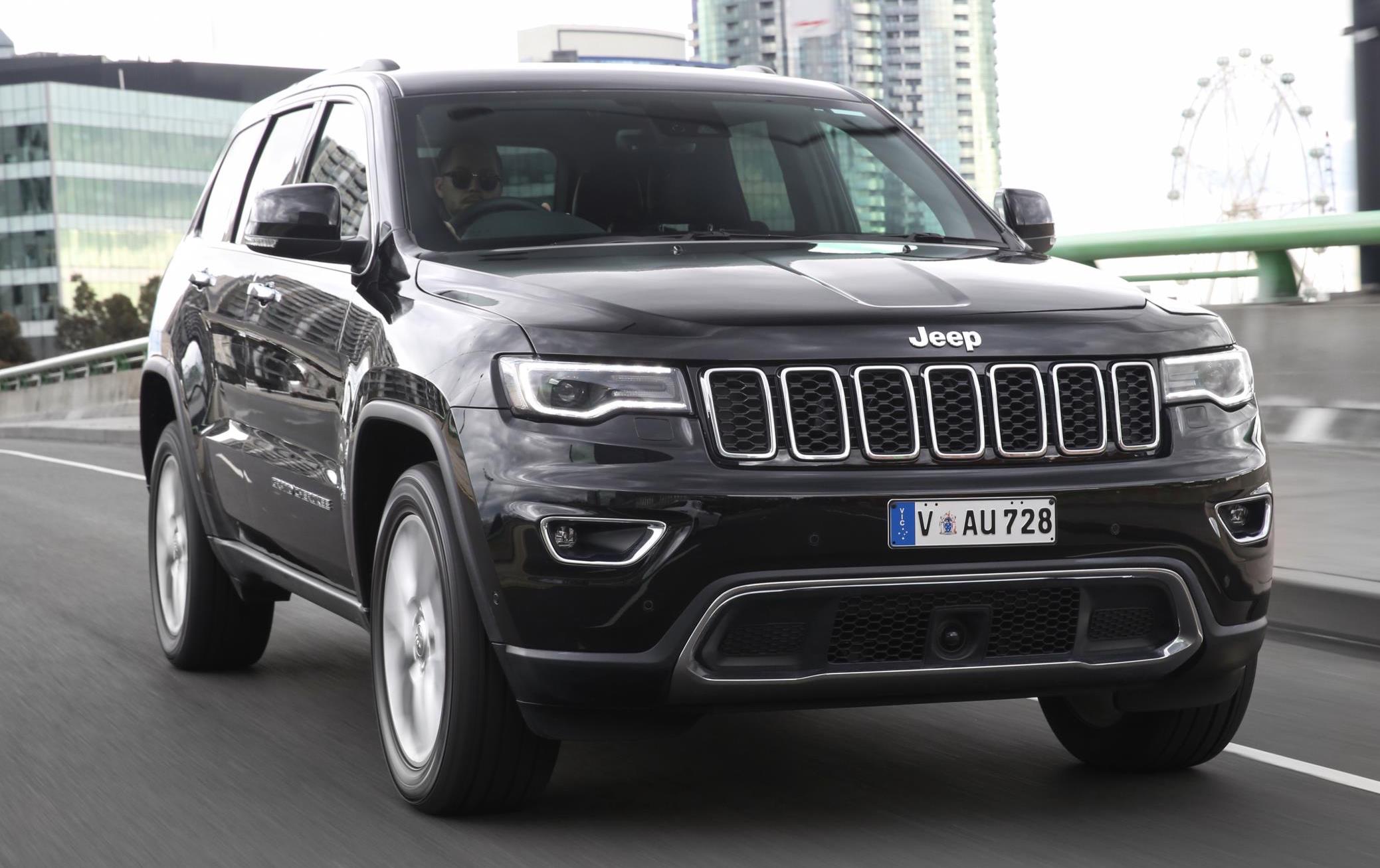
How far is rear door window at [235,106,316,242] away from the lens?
6.14 m

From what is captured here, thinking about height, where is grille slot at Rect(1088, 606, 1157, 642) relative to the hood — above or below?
below

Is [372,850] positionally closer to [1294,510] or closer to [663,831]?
[663,831]

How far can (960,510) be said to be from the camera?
4.11 m

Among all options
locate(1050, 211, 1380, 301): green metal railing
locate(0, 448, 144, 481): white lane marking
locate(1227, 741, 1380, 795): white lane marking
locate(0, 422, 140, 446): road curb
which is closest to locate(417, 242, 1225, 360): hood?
locate(1227, 741, 1380, 795): white lane marking

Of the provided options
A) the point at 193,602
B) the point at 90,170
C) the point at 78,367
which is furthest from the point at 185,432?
the point at 90,170

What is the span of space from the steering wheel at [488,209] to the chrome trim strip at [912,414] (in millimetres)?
1399

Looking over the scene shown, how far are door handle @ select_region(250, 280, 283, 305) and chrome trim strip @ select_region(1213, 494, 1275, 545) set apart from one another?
2.66m

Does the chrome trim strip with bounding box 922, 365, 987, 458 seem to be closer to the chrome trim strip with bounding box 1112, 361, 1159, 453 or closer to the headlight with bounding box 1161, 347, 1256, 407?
the chrome trim strip with bounding box 1112, 361, 1159, 453

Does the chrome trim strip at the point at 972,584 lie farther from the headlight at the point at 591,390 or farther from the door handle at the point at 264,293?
the door handle at the point at 264,293

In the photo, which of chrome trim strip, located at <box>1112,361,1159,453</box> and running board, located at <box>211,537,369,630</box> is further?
running board, located at <box>211,537,369,630</box>

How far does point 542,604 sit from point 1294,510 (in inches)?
228

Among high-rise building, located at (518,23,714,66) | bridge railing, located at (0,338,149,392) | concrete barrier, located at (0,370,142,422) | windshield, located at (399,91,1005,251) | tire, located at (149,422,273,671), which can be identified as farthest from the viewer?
high-rise building, located at (518,23,714,66)

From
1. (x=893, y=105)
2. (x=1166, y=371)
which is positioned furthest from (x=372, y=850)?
(x=893, y=105)

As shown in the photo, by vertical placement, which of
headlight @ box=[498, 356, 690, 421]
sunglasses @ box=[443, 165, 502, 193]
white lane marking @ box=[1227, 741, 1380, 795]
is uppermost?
sunglasses @ box=[443, 165, 502, 193]
